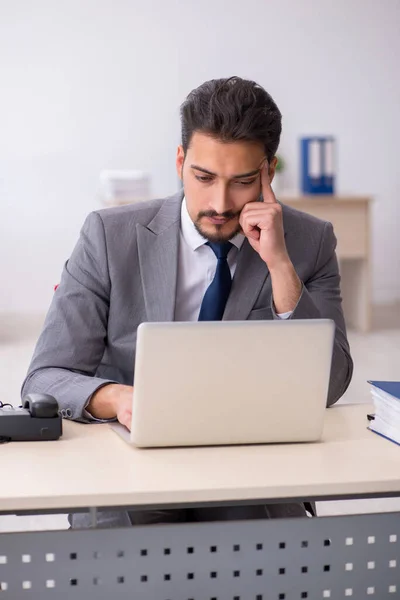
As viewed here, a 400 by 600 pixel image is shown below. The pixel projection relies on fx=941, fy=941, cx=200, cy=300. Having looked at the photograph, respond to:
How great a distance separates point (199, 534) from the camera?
1.49 meters

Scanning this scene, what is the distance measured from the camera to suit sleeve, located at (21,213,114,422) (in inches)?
73.9

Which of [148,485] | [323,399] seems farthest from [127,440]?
[323,399]

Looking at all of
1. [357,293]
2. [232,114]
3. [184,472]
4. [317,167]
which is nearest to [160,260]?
[232,114]

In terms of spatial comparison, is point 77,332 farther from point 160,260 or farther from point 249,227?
point 249,227

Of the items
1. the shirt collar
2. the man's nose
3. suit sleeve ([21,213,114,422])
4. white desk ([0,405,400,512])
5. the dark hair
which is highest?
the dark hair

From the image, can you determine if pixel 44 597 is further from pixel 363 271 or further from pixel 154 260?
pixel 363 271

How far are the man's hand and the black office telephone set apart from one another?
609mm

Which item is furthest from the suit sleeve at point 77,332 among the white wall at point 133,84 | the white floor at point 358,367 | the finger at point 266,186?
the white wall at point 133,84

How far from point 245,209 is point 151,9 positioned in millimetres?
5566

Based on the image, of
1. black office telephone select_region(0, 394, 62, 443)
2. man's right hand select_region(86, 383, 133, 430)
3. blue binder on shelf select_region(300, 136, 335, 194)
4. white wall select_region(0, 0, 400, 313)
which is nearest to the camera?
black office telephone select_region(0, 394, 62, 443)

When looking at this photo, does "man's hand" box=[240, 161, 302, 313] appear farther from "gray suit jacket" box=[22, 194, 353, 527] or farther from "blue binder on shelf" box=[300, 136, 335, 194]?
"blue binder on shelf" box=[300, 136, 335, 194]

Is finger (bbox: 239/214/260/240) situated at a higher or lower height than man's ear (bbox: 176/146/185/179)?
lower

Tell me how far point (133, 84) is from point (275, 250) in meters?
5.52

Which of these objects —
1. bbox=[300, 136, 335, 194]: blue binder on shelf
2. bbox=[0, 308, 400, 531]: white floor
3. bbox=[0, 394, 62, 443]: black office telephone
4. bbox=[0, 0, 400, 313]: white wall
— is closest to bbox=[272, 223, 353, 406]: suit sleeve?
bbox=[0, 394, 62, 443]: black office telephone
